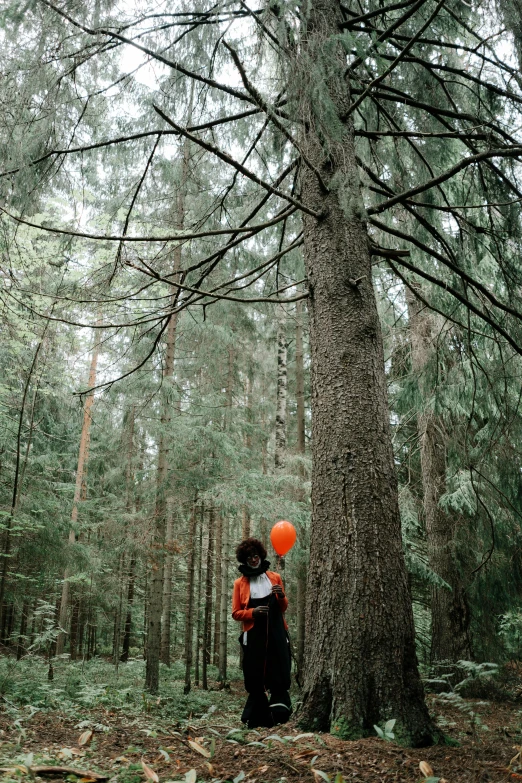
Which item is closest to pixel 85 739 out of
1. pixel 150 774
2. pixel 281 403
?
pixel 150 774

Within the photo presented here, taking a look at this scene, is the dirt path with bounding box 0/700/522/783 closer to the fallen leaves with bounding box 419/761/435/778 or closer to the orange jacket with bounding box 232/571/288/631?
the fallen leaves with bounding box 419/761/435/778

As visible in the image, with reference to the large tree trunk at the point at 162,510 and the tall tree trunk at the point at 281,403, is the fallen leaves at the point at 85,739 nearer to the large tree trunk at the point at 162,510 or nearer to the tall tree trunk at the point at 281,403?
the large tree trunk at the point at 162,510

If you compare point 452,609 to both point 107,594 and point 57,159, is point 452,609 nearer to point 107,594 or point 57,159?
point 57,159

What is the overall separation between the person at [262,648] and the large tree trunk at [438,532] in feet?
11.5

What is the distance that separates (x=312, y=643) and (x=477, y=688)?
5378mm

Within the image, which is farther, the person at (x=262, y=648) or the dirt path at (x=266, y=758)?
the person at (x=262, y=648)

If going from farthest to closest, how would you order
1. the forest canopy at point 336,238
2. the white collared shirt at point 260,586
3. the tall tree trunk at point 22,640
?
the tall tree trunk at point 22,640
the white collared shirt at point 260,586
the forest canopy at point 336,238

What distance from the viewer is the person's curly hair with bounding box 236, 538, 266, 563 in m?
4.44

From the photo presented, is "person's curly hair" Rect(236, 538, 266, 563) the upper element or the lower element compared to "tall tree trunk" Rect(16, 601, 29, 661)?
upper

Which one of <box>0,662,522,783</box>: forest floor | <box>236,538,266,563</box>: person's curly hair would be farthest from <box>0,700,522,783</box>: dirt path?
<box>236,538,266,563</box>: person's curly hair

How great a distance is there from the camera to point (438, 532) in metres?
7.53

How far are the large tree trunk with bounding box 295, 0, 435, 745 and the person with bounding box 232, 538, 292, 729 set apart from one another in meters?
1.54

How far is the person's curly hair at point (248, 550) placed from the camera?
4.44 m

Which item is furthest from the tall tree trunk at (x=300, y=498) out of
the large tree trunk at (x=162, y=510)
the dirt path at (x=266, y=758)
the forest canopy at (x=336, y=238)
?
the dirt path at (x=266, y=758)
